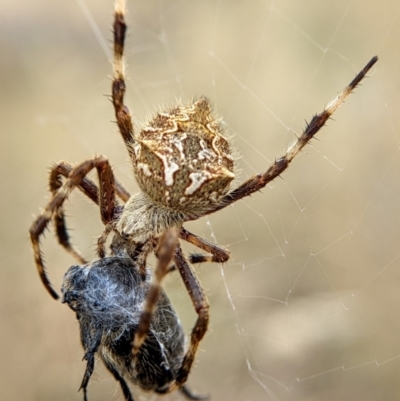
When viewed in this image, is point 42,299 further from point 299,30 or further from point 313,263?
point 299,30

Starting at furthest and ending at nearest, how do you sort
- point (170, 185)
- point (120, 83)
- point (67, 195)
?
point (120, 83) < point (170, 185) < point (67, 195)

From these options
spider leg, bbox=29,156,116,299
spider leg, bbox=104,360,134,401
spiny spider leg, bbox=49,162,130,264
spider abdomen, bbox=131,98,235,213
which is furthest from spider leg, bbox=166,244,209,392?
spiny spider leg, bbox=49,162,130,264

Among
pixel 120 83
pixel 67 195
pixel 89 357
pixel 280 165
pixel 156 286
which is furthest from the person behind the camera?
pixel 120 83

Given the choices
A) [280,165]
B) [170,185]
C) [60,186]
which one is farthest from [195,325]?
[60,186]

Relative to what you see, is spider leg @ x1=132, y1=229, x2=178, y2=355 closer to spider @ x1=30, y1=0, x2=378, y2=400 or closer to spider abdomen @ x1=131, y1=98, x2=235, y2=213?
spider @ x1=30, y1=0, x2=378, y2=400

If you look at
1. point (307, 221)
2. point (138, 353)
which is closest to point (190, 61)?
point (307, 221)

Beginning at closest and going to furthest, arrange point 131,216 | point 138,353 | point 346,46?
point 138,353 → point 131,216 → point 346,46

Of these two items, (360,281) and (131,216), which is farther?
(360,281)

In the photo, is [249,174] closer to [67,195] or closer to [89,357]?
[67,195]
